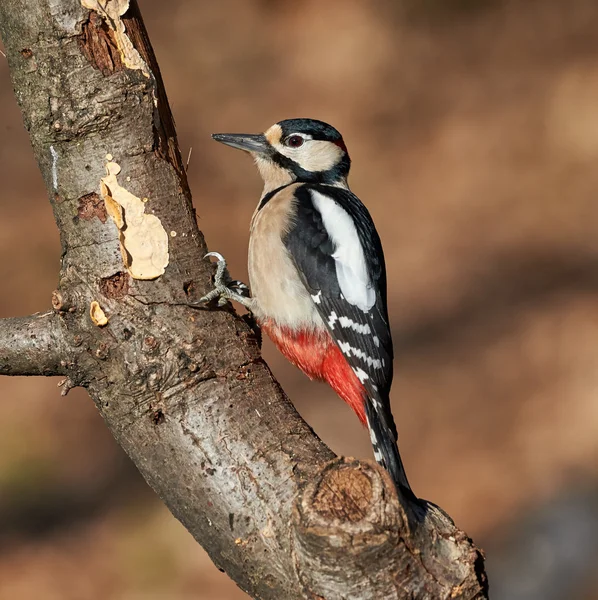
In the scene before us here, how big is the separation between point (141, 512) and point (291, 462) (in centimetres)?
323

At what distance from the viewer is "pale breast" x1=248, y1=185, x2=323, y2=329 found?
2900mm

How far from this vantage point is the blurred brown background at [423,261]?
476 centimetres

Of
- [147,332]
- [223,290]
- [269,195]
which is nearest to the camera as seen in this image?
[147,332]

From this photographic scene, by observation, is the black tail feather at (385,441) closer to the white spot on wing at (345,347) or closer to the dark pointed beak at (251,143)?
the white spot on wing at (345,347)

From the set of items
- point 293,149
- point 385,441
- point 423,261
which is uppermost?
point 293,149

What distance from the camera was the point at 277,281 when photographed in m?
2.91

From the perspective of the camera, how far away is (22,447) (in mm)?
5043

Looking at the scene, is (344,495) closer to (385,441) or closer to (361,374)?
(385,441)

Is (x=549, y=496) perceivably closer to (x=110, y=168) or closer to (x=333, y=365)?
(x=333, y=365)

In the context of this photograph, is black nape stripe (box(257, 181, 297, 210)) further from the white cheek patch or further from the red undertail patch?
the red undertail patch

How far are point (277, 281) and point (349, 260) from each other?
24cm

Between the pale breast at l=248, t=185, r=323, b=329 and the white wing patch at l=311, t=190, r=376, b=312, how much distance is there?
0.12 metres

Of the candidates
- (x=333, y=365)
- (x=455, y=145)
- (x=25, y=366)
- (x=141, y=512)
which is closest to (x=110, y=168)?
(x=25, y=366)

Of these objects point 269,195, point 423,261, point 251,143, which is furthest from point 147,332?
point 423,261
